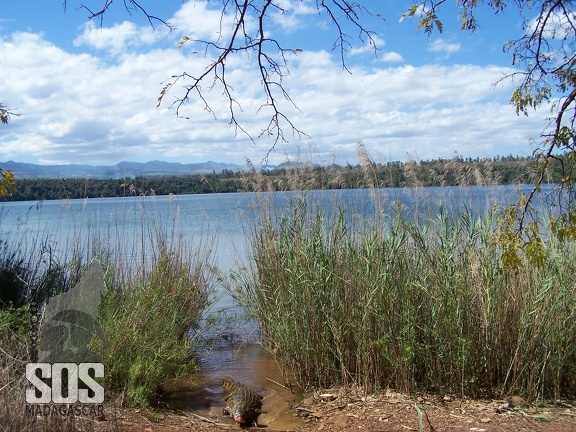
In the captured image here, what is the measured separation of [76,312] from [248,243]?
2.77 metres

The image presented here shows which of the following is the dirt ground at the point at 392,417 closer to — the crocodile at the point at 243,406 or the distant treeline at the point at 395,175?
the crocodile at the point at 243,406

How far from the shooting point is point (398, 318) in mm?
5156

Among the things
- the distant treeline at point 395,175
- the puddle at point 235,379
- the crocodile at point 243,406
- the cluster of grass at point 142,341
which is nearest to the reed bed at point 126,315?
the cluster of grass at point 142,341

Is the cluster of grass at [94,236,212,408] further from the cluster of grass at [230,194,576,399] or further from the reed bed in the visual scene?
the cluster of grass at [230,194,576,399]

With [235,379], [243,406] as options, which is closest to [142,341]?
[243,406]

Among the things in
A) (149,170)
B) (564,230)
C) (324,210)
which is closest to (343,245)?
(324,210)

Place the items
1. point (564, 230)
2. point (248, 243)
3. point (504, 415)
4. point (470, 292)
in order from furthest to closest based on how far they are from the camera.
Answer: point (248, 243) < point (470, 292) < point (504, 415) < point (564, 230)

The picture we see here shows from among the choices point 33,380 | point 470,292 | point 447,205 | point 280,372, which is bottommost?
point 280,372

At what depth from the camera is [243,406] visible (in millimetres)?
5215

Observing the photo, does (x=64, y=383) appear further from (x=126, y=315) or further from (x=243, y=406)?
(x=243, y=406)

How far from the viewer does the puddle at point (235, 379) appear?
539cm

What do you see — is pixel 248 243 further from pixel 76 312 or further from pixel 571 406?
pixel 571 406

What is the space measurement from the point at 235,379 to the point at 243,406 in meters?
1.29

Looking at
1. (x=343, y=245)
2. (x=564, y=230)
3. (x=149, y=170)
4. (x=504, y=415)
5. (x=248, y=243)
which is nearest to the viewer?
(x=564, y=230)
